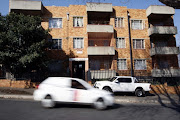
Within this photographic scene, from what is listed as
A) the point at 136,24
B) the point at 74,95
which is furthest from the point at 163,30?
the point at 74,95

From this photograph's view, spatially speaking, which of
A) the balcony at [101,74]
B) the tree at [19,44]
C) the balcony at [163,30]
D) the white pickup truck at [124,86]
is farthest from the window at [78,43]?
the balcony at [163,30]

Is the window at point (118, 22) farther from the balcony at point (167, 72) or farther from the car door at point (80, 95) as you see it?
the car door at point (80, 95)

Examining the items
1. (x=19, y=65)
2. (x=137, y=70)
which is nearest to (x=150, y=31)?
(x=137, y=70)

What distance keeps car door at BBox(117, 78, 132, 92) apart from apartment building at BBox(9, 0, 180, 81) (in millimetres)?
6575

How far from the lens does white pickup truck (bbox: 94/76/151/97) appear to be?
39.9ft

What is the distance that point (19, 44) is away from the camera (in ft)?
49.0

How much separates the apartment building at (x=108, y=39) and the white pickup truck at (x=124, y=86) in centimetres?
662

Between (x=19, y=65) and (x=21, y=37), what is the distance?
3.04 meters

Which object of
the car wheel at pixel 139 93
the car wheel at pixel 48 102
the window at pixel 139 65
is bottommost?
the car wheel at pixel 139 93

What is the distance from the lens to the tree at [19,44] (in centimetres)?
1420

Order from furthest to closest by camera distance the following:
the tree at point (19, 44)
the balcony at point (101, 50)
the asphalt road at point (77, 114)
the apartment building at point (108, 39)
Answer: the apartment building at point (108, 39) < the balcony at point (101, 50) < the tree at point (19, 44) < the asphalt road at point (77, 114)

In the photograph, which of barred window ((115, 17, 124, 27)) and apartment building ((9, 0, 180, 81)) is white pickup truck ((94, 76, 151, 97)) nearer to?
apartment building ((9, 0, 180, 81))

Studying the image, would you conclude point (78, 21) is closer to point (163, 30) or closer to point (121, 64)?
point (121, 64)

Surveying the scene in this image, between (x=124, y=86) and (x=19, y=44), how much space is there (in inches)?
451
